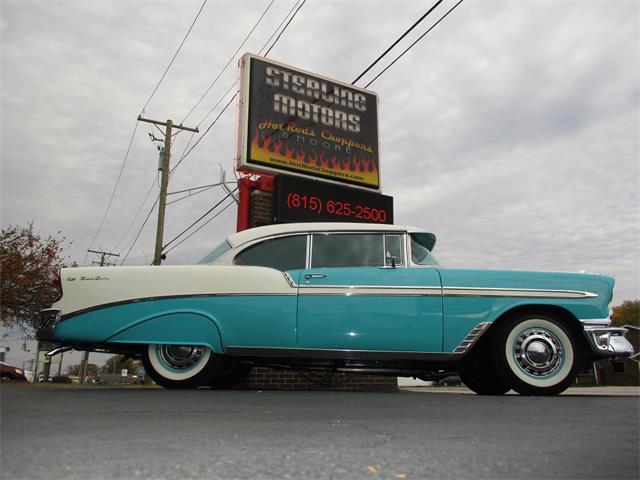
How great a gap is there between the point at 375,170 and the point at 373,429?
959 cm

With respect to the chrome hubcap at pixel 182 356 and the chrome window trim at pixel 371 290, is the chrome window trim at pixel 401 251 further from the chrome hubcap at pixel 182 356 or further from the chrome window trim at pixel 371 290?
the chrome hubcap at pixel 182 356

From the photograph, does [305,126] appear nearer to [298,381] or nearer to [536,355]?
[298,381]

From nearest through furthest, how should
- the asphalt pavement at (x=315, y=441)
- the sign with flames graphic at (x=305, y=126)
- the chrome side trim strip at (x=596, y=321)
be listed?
1. the asphalt pavement at (x=315, y=441)
2. the chrome side trim strip at (x=596, y=321)
3. the sign with flames graphic at (x=305, y=126)

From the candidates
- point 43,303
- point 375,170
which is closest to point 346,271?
point 375,170

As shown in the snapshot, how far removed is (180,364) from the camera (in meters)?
4.82

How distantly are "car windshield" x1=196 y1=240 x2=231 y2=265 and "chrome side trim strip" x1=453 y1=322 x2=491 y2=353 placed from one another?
2.52m

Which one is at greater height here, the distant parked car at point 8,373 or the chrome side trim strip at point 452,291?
the chrome side trim strip at point 452,291

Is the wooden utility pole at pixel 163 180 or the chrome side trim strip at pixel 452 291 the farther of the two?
the wooden utility pole at pixel 163 180

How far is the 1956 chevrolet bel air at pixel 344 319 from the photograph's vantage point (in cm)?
451

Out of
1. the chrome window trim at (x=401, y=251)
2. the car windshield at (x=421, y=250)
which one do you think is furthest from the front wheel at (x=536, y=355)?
the chrome window trim at (x=401, y=251)

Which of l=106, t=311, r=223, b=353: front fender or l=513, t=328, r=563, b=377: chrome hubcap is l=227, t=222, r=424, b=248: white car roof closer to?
l=106, t=311, r=223, b=353: front fender

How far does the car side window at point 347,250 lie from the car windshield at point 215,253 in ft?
3.10

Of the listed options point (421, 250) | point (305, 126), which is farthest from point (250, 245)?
point (305, 126)

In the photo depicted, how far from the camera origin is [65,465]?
166 cm
